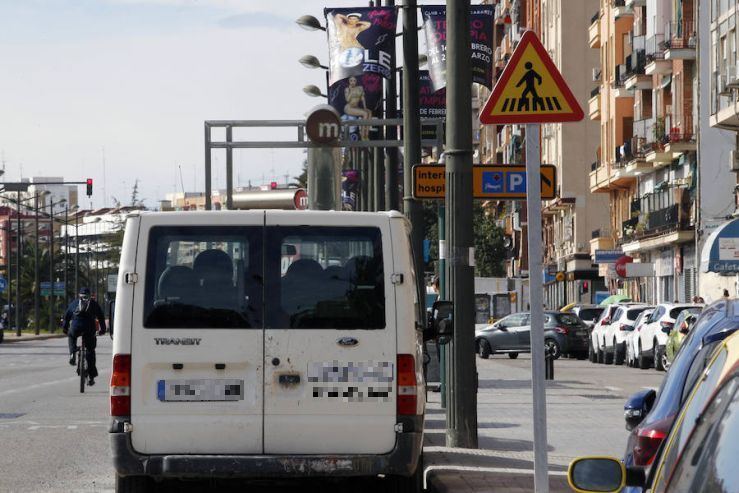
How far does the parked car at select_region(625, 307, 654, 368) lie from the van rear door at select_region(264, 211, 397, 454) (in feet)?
102

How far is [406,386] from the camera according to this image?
10.7 metres

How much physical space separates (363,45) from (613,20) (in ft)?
150

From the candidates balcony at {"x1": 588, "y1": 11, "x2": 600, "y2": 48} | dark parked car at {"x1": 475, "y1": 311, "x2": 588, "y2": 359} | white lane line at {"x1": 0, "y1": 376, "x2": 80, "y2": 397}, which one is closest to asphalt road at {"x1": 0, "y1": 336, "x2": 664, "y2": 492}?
white lane line at {"x1": 0, "y1": 376, "x2": 80, "y2": 397}

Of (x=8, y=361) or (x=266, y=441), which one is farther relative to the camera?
(x=8, y=361)

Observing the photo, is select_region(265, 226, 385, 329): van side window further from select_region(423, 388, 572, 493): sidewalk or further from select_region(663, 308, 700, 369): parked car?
select_region(663, 308, 700, 369): parked car

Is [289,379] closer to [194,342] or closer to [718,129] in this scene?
[194,342]

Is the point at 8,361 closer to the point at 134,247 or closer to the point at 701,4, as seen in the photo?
the point at 701,4

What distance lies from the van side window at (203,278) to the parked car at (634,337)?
3125cm

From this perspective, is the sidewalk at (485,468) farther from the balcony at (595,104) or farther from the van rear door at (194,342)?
the balcony at (595,104)

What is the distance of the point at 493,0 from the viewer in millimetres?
120750

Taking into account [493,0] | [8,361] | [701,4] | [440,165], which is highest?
[493,0]

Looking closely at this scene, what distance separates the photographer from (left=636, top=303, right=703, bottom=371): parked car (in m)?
38.6

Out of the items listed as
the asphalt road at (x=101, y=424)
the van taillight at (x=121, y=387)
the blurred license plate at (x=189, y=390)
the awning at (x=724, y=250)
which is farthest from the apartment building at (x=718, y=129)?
the van taillight at (x=121, y=387)

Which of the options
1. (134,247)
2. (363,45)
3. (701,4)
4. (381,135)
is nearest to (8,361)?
(381,135)
